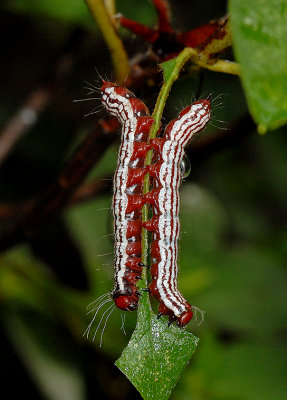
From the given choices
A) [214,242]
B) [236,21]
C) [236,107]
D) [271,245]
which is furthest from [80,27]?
[236,21]

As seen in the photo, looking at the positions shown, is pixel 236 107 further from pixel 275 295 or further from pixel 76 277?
pixel 76 277

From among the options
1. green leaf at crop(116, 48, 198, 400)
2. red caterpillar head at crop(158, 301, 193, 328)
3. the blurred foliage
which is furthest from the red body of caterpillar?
the blurred foliage

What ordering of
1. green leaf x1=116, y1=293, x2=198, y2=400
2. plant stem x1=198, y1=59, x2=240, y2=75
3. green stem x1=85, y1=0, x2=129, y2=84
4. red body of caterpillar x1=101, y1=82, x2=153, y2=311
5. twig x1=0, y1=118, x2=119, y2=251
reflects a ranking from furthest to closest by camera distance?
twig x1=0, y1=118, x2=119, y2=251
red body of caterpillar x1=101, y1=82, x2=153, y2=311
green stem x1=85, y1=0, x2=129, y2=84
plant stem x1=198, y1=59, x2=240, y2=75
green leaf x1=116, y1=293, x2=198, y2=400

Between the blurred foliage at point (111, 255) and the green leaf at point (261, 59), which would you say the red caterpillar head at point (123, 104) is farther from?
the green leaf at point (261, 59)

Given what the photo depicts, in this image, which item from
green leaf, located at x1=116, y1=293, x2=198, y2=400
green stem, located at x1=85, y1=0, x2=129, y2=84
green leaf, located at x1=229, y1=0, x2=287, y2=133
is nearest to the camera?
green leaf, located at x1=229, y1=0, x2=287, y2=133

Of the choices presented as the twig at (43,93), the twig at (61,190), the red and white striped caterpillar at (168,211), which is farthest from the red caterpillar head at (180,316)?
the twig at (43,93)

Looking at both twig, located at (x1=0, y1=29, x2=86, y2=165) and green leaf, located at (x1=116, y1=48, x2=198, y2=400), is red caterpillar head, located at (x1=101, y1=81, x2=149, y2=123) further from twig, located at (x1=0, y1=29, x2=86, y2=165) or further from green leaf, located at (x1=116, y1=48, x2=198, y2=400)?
twig, located at (x1=0, y1=29, x2=86, y2=165)
